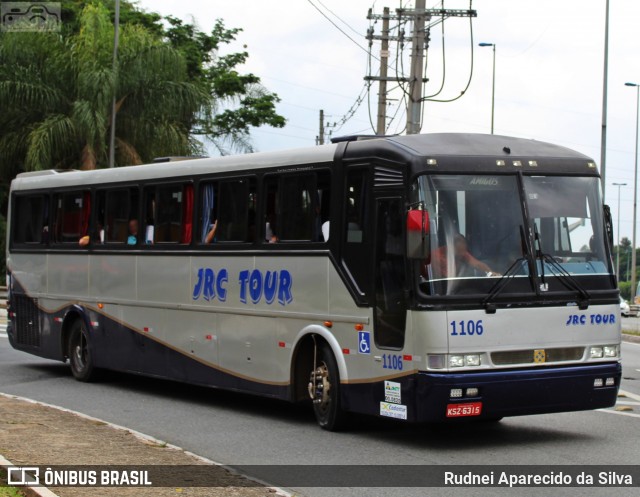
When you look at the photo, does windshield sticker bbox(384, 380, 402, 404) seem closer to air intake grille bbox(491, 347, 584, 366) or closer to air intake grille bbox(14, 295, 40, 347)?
air intake grille bbox(491, 347, 584, 366)

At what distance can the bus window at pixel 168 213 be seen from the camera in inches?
616

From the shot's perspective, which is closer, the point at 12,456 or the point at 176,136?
the point at 12,456

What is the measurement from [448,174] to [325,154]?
1.87 meters

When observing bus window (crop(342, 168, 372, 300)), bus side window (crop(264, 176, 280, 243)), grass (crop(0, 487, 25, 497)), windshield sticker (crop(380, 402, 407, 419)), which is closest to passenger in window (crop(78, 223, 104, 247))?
bus side window (crop(264, 176, 280, 243))

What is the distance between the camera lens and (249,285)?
14.2 m

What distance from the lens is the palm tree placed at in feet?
126

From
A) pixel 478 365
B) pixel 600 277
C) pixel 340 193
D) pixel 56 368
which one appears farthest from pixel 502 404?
pixel 56 368

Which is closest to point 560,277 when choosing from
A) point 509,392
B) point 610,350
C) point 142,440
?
point 610,350

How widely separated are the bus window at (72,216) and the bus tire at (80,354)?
1.33m

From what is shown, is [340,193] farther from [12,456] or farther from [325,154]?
[12,456]

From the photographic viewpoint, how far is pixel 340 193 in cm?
1266

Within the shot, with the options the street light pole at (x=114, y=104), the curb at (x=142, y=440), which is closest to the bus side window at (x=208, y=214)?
the curb at (x=142, y=440)

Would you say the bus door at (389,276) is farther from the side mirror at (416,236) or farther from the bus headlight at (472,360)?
the bus headlight at (472,360)

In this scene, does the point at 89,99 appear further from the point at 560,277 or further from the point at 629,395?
the point at 560,277
